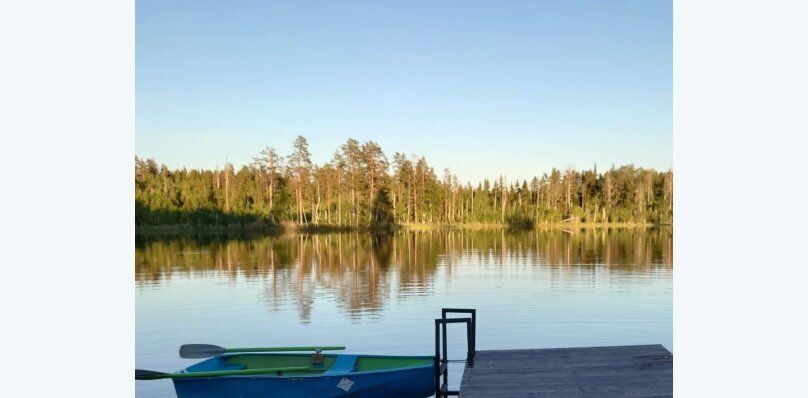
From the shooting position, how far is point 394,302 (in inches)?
639

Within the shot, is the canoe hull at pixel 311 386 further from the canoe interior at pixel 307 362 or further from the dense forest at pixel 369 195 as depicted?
the dense forest at pixel 369 195

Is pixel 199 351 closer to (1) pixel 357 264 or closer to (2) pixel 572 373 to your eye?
(2) pixel 572 373

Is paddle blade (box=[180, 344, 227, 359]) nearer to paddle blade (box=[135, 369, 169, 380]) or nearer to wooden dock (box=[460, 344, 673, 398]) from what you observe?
paddle blade (box=[135, 369, 169, 380])

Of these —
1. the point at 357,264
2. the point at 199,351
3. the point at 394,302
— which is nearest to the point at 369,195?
the point at 357,264

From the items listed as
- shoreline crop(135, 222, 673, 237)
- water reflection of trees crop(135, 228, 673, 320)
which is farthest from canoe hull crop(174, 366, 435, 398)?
shoreline crop(135, 222, 673, 237)

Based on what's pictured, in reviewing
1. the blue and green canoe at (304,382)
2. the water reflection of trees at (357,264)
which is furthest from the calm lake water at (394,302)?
the blue and green canoe at (304,382)

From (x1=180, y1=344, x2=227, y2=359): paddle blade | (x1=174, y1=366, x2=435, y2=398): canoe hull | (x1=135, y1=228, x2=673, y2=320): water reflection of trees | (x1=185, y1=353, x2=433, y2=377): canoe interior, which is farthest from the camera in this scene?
(x1=135, y1=228, x2=673, y2=320): water reflection of trees

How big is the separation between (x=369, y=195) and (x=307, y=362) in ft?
186

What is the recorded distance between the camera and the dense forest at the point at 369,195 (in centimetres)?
6047

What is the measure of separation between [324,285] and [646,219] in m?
56.1

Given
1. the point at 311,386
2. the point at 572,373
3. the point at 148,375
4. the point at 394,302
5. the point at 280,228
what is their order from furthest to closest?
the point at 280,228, the point at 394,302, the point at 148,375, the point at 311,386, the point at 572,373

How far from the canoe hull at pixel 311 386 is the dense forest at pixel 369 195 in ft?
173

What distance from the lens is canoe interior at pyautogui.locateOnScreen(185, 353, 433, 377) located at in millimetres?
8094

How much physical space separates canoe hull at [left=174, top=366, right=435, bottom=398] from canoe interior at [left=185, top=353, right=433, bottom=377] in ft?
0.52
